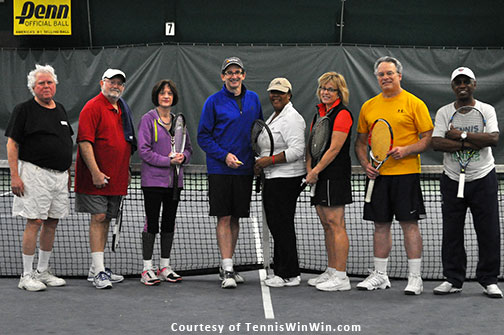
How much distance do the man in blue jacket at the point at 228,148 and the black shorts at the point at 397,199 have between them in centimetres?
98

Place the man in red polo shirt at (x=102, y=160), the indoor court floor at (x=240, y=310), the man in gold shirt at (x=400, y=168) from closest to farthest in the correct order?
the indoor court floor at (x=240, y=310) < the man in gold shirt at (x=400, y=168) < the man in red polo shirt at (x=102, y=160)

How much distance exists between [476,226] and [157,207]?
2.40 m

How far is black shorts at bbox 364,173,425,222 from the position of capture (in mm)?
5043

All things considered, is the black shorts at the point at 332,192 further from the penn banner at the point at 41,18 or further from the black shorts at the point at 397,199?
the penn banner at the point at 41,18

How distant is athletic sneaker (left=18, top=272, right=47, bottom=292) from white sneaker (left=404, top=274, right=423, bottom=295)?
2678mm

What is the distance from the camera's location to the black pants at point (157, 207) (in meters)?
5.43

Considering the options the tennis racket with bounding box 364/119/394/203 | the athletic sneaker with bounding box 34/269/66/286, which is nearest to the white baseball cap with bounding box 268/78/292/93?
the tennis racket with bounding box 364/119/394/203

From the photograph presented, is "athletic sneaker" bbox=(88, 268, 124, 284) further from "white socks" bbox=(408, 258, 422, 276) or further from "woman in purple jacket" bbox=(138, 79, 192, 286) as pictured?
"white socks" bbox=(408, 258, 422, 276)

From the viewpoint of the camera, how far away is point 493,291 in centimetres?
503

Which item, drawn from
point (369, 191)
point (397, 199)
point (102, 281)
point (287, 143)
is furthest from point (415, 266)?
point (102, 281)

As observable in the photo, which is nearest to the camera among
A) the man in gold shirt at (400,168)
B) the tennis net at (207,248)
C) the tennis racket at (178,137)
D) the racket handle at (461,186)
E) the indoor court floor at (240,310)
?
the indoor court floor at (240,310)

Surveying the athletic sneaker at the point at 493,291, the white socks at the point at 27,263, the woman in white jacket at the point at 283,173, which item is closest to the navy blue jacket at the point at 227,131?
the woman in white jacket at the point at 283,173

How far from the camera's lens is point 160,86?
17.9 feet

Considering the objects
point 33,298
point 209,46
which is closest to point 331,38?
point 209,46
